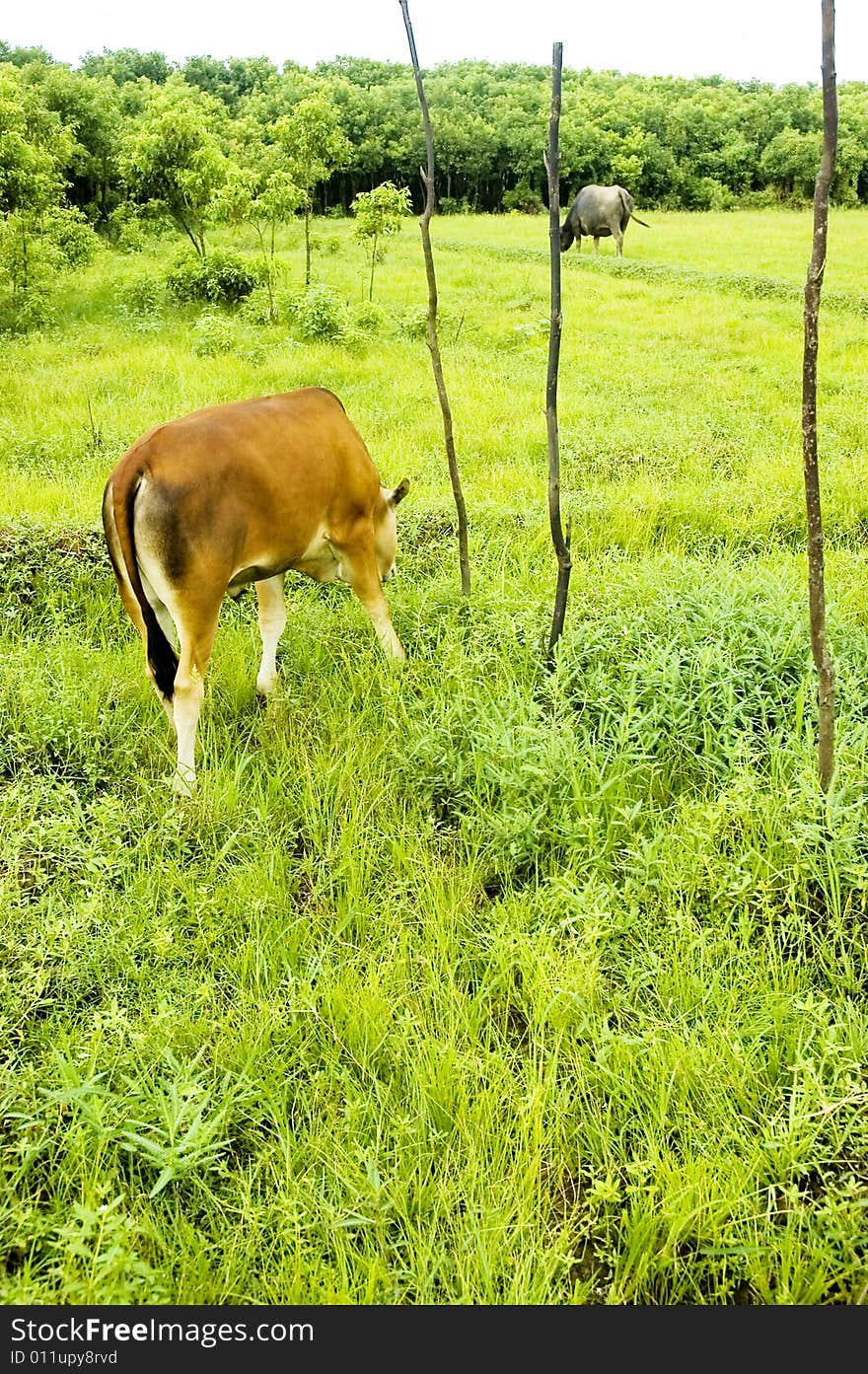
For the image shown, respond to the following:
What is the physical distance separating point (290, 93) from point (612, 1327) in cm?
3962

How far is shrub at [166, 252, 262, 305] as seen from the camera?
1372cm

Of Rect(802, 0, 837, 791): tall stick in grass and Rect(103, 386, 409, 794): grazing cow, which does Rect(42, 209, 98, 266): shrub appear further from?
Rect(802, 0, 837, 791): tall stick in grass

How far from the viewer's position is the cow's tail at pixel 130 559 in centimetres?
352

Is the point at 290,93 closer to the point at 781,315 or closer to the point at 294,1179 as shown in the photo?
the point at 781,315

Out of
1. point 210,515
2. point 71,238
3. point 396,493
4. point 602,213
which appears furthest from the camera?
point 602,213

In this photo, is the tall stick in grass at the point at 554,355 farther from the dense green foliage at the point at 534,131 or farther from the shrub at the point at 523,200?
the shrub at the point at 523,200

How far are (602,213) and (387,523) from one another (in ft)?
67.5

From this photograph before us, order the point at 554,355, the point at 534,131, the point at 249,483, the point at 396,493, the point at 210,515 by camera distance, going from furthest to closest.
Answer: the point at 534,131, the point at 396,493, the point at 554,355, the point at 249,483, the point at 210,515

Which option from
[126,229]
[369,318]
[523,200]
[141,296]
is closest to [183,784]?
[369,318]

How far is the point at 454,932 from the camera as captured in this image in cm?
300

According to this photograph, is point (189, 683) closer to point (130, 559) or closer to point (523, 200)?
point (130, 559)

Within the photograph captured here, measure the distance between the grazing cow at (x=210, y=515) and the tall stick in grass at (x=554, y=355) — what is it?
3.21 ft

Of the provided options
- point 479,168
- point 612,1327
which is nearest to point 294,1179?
point 612,1327

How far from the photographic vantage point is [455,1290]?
2.01m
